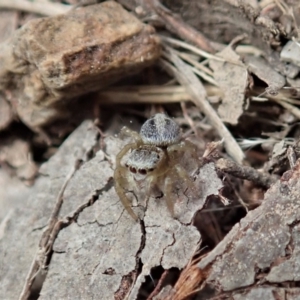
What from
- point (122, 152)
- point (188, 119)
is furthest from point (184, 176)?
point (188, 119)

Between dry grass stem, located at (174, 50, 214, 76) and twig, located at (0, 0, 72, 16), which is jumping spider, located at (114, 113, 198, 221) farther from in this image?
twig, located at (0, 0, 72, 16)

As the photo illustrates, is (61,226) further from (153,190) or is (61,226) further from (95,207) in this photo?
(153,190)

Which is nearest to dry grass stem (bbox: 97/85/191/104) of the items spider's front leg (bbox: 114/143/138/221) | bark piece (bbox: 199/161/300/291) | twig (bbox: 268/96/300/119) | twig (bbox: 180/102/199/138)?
twig (bbox: 180/102/199/138)

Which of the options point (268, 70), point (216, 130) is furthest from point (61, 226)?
point (268, 70)

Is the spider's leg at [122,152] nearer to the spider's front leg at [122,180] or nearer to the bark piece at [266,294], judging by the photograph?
the spider's front leg at [122,180]

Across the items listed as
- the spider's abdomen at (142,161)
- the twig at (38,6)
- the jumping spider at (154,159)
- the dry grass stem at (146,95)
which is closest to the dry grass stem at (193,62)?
the dry grass stem at (146,95)

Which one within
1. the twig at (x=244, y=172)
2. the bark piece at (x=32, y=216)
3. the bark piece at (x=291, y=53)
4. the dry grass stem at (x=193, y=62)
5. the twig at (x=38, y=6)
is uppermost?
the bark piece at (x=291, y=53)
